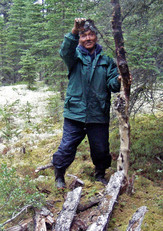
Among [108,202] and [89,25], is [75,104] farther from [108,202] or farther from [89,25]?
[108,202]

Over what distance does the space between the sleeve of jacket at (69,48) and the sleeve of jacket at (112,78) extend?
28.0 inches

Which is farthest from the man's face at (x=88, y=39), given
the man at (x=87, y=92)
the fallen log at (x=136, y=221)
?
the fallen log at (x=136, y=221)

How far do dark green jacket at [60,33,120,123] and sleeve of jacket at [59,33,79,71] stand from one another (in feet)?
0.08

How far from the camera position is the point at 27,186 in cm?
378

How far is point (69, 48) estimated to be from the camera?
3.72 m

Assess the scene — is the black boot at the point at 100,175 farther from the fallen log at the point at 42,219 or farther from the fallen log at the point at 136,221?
the fallen log at the point at 136,221

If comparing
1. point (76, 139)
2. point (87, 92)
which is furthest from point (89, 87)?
point (76, 139)

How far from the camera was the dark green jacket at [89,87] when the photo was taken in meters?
4.03

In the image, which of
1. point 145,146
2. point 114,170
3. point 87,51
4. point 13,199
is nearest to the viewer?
point 13,199

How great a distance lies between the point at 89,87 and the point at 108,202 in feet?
6.55

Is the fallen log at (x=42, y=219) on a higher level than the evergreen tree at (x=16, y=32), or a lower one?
lower

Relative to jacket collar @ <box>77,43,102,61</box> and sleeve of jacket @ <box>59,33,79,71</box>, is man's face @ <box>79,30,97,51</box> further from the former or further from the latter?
sleeve of jacket @ <box>59,33,79,71</box>

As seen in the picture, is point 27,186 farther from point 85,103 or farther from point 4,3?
point 4,3

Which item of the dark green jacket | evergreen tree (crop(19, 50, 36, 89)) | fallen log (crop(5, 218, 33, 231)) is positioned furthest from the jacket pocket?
evergreen tree (crop(19, 50, 36, 89))
